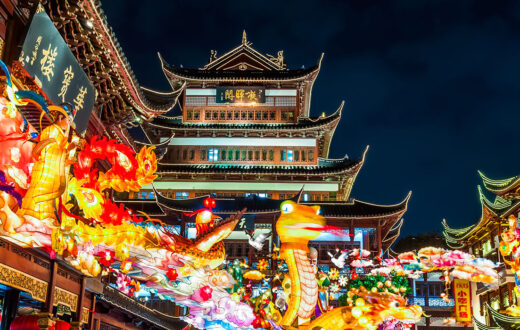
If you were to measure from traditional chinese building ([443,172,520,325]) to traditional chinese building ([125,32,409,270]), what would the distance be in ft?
13.8

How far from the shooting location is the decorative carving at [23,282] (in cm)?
679

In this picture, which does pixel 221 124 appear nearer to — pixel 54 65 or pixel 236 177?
pixel 236 177

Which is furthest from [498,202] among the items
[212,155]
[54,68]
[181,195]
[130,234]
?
[54,68]

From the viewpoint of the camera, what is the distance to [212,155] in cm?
3284

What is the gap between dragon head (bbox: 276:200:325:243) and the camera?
316 inches

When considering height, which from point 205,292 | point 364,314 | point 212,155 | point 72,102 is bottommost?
point 364,314

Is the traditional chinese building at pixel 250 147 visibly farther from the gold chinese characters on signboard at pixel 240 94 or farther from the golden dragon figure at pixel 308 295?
the golden dragon figure at pixel 308 295

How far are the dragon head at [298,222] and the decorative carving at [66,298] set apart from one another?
369 cm

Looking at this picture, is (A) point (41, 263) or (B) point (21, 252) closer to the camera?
(B) point (21, 252)

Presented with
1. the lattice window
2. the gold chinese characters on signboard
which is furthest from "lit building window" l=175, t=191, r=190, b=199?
the lattice window

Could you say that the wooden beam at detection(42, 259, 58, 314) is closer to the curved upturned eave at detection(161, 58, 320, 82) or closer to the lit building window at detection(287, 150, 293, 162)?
the lit building window at detection(287, 150, 293, 162)

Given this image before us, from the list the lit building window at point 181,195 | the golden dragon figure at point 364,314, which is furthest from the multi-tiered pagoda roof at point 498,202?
the golden dragon figure at point 364,314

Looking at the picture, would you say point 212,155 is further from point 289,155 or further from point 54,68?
point 54,68

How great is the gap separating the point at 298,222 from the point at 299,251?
534mm
